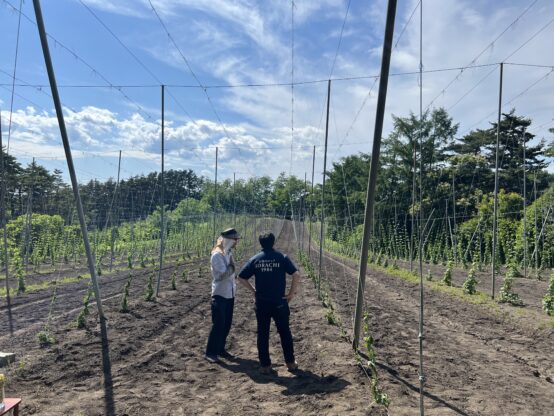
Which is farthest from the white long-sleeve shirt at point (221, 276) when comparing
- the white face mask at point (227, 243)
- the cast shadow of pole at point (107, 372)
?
the cast shadow of pole at point (107, 372)

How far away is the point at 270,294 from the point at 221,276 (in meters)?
0.84

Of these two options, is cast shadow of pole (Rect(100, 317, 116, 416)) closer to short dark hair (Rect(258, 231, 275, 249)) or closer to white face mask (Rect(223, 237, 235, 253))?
white face mask (Rect(223, 237, 235, 253))

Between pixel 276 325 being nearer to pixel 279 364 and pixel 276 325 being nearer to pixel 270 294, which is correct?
pixel 270 294

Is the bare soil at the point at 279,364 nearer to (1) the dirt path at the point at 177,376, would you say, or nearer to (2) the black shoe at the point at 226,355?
(1) the dirt path at the point at 177,376

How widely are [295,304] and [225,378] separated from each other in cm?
477

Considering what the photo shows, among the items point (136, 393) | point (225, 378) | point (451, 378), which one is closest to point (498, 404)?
point (451, 378)

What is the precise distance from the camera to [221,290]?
542 centimetres

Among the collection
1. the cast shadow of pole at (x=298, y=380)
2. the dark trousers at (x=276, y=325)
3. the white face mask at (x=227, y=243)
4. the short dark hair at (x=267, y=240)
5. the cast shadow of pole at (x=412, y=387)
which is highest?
the short dark hair at (x=267, y=240)

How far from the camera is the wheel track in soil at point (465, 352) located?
421cm

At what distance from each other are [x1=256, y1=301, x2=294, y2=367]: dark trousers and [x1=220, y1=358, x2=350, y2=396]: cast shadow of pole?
6.9 inches

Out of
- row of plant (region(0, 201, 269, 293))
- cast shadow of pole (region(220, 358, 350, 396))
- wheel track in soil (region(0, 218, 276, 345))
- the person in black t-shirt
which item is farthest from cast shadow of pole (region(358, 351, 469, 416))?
row of plant (region(0, 201, 269, 293))

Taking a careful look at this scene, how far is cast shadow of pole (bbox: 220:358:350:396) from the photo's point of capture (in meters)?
4.31

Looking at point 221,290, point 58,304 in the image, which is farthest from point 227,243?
point 58,304

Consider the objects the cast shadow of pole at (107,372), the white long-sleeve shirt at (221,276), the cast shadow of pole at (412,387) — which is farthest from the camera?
the white long-sleeve shirt at (221,276)
